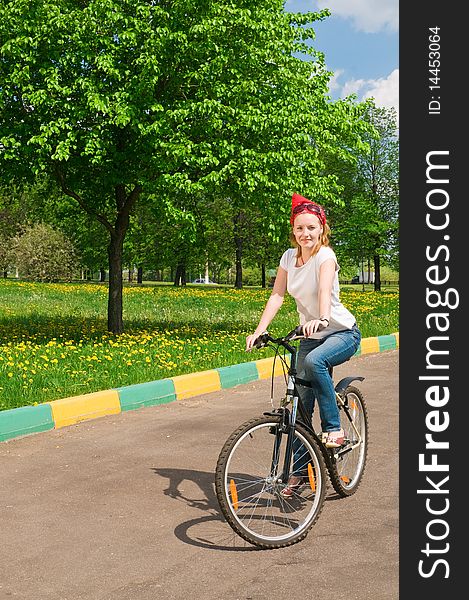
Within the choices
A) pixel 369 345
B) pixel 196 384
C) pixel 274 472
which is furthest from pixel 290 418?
pixel 369 345

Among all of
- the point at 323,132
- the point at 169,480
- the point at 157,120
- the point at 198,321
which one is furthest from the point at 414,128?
the point at 198,321

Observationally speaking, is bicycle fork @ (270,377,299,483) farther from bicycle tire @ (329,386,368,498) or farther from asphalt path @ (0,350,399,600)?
bicycle tire @ (329,386,368,498)

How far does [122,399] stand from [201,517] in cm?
364

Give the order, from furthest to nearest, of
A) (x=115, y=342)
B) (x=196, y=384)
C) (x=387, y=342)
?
(x=387, y=342) → (x=115, y=342) → (x=196, y=384)

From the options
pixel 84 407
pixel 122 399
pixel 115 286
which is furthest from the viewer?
pixel 115 286

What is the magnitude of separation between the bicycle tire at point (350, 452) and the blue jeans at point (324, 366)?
0.28m

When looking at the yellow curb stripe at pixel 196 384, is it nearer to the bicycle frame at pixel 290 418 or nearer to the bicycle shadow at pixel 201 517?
the bicycle shadow at pixel 201 517

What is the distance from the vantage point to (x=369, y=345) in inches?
552

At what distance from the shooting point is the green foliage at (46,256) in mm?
57906

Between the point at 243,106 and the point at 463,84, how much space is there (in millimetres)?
6735

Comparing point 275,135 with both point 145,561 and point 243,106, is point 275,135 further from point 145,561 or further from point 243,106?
point 145,561

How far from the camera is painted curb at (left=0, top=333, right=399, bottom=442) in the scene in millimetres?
7234

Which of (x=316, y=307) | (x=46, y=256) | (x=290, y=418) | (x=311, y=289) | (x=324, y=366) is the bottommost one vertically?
(x=290, y=418)

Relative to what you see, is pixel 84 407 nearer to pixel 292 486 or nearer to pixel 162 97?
pixel 292 486
